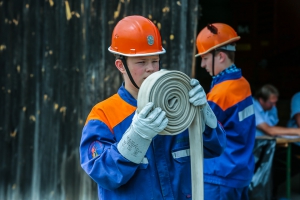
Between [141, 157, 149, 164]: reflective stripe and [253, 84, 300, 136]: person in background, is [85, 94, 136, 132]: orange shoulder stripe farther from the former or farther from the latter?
[253, 84, 300, 136]: person in background

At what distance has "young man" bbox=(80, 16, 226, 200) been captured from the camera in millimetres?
2342

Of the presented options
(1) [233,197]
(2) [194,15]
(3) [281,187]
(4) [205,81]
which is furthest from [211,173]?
(4) [205,81]

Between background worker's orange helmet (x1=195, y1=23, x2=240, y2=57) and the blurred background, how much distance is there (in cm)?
46

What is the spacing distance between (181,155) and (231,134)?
1.45 metres

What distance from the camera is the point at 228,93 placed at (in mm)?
3906

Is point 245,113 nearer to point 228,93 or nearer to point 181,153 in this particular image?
point 228,93

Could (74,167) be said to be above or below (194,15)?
below

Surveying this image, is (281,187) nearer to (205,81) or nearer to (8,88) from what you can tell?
(205,81)

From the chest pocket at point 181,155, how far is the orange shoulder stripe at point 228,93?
1357 millimetres

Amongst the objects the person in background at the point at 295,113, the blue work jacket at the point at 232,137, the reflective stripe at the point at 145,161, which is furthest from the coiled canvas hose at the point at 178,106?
the person in background at the point at 295,113

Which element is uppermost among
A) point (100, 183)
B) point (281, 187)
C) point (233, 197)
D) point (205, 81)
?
point (100, 183)

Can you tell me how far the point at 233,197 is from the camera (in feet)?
12.9

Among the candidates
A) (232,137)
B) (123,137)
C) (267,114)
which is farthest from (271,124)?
(123,137)

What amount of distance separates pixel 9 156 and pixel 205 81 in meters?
4.33
